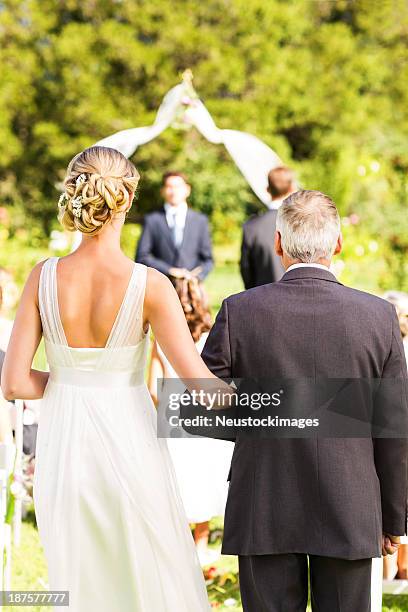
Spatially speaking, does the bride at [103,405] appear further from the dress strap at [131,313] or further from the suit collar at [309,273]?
the suit collar at [309,273]

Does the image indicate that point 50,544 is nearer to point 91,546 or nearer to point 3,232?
point 91,546

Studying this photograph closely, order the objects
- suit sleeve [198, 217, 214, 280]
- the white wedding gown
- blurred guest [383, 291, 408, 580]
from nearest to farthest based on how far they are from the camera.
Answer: the white wedding gown, blurred guest [383, 291, 408, 580], suit sleeve [198, 217, 214, 280]

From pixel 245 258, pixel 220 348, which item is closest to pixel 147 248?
pixel 245 258

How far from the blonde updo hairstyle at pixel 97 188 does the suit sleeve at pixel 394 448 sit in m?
0.87

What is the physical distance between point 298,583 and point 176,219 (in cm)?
609

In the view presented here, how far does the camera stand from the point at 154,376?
5113 millimetres

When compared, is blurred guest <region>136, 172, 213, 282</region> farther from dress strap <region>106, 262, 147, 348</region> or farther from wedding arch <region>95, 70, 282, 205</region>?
dress strap <region>106, 262, 147, 348</region>

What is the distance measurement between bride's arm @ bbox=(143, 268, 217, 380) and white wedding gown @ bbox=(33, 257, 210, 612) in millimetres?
80

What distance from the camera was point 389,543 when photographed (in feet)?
9.45

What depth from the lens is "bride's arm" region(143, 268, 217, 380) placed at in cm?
289

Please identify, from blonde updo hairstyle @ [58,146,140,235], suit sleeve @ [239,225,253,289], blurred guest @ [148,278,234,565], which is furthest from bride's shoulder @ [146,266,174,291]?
suit sleeve @ [239,225,253,289]

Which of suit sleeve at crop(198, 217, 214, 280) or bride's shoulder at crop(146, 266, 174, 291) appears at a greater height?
suit sleeve at crop(198, 217, 214, 280)

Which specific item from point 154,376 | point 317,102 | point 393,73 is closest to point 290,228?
point 154,376

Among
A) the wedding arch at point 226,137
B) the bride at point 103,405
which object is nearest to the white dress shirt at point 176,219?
the wedding arch at point 226,137
